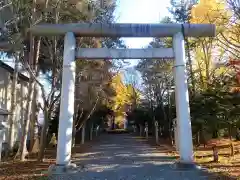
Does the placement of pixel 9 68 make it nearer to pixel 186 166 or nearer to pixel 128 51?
pixel 128 51

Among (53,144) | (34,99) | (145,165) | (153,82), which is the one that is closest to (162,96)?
(153,82)

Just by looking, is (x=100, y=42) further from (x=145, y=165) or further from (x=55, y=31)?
(x=145, y=165)

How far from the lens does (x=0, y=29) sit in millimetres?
11047

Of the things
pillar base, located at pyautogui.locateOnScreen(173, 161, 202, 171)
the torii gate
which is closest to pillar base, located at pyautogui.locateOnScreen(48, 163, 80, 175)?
the torii gate

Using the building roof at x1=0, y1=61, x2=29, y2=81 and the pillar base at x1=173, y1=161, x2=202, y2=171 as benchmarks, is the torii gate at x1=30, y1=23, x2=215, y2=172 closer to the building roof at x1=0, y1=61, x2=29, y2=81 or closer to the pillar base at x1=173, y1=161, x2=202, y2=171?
the pillar base at x1=173, y1=161, x2=202, y2=171

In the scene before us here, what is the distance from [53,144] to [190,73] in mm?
12683

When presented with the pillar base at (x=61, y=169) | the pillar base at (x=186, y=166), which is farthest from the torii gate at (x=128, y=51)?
the pillar base at (x=61, y=169)

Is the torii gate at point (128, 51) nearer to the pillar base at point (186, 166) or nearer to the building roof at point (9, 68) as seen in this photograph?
the pillar base at point (186, 166)

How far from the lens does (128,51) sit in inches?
491

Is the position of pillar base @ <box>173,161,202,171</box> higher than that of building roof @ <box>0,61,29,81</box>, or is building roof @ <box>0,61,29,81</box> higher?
building roof @ <box>0,61,29,81</box>

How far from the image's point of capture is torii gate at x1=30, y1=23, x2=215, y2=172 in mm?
11984

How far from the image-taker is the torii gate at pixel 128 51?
1198 centimetres

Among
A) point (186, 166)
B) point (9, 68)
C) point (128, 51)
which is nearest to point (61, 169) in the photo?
point (186, 166)

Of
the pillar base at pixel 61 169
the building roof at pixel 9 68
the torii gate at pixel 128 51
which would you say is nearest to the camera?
the pillar base at pixel 61 169
